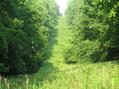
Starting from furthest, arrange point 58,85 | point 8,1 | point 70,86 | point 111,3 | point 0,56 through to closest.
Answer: point 0,56 → point 8,1 → point 111,3 → point 58,85 → point 70,86

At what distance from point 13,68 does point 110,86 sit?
29910 mm

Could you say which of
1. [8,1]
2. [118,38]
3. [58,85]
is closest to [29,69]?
[118,38]

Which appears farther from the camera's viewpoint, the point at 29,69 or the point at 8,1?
the point at 29,69

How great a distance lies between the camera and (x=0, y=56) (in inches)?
1225

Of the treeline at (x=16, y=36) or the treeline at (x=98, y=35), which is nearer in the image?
the treeline at (x=16, y=36)

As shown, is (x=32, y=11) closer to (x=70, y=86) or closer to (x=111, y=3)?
(x=111, y=3)

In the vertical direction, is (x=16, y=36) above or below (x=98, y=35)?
above

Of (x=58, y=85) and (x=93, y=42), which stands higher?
(x=58, y=85)

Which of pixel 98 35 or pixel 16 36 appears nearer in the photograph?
pixel 16 36

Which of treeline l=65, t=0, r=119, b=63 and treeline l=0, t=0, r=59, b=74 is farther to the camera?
treeline l=65, t=0, r=119, b=63

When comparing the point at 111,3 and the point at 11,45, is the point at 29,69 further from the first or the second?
the point at 111,3

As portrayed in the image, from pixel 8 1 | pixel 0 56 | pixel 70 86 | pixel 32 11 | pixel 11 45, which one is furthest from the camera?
pixel 32 11

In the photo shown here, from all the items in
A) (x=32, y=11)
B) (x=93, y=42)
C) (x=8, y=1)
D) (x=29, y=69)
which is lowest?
(x=29, y=69)

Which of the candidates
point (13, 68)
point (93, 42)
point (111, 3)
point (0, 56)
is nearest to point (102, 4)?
point (111, 3)
